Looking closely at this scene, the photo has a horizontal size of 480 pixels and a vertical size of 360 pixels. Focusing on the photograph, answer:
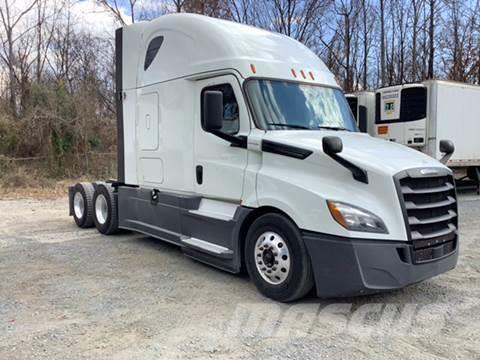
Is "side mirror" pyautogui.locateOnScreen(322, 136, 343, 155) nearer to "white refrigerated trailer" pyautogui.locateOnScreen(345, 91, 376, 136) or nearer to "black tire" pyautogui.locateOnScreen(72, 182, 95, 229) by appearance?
"black tire" pyautogui.locateOnScreen(72, 182, 95, 229)

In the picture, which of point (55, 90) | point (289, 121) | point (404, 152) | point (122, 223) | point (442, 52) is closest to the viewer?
point (404, 152)

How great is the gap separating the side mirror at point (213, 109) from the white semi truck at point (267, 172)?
0.01m

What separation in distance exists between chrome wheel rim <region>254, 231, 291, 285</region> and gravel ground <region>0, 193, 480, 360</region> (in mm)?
278

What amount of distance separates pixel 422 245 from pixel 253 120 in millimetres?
2159

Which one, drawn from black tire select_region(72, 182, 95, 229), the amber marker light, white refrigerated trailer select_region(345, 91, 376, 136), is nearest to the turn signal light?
white refrigerated trailer select_region(345, 91, 376, 136)

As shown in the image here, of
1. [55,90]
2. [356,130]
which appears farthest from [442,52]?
[356,130]

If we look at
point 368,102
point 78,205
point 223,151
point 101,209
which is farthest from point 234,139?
point 368,102

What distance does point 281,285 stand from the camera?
445 centimetres

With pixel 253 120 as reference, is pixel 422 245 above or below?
below

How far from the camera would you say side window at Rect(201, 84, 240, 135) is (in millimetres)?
5176

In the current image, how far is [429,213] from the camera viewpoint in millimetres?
4383

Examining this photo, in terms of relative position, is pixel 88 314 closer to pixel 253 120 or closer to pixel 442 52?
pixel 253 120

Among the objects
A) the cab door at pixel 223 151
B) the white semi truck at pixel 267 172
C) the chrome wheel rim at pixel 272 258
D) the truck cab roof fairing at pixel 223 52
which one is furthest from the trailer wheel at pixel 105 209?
the chrome wheel rim at pixel 272 258

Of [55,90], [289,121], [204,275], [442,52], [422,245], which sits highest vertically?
[442,52]
